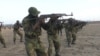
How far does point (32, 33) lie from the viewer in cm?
905

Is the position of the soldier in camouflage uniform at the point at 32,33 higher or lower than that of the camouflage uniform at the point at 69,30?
higher

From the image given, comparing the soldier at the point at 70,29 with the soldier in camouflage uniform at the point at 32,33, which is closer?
the soldier in camouflage uniform at the point at 32,33

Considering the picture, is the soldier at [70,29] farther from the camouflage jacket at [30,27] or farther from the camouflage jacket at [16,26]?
the camouflage jacket at [30,27]

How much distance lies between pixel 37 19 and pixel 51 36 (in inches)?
138

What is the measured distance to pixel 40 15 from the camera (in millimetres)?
8953

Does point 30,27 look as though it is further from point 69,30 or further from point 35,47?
point 69,30

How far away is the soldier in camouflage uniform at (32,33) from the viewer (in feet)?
29.5

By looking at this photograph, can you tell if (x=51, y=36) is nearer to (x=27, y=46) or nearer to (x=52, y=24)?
(x=52, y=24)

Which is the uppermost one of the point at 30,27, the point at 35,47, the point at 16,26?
the point at 30,27

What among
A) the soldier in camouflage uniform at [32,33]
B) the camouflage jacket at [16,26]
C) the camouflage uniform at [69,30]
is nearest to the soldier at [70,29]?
the camouflage uniform at [69,30]

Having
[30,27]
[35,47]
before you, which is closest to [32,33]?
[30,27]

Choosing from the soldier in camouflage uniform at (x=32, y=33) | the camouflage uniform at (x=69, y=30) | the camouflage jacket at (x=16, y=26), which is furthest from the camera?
the camouflage jacket at (x=16, y=26)

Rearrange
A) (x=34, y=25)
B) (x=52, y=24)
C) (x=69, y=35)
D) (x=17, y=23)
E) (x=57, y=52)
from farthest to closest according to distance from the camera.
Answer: (x=17, y=23) < (x=69, y=35) < (x=57, y=52) < (x=52, y=24) < (x=34, y=25)

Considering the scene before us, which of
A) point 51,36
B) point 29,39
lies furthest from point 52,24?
point 29,39
